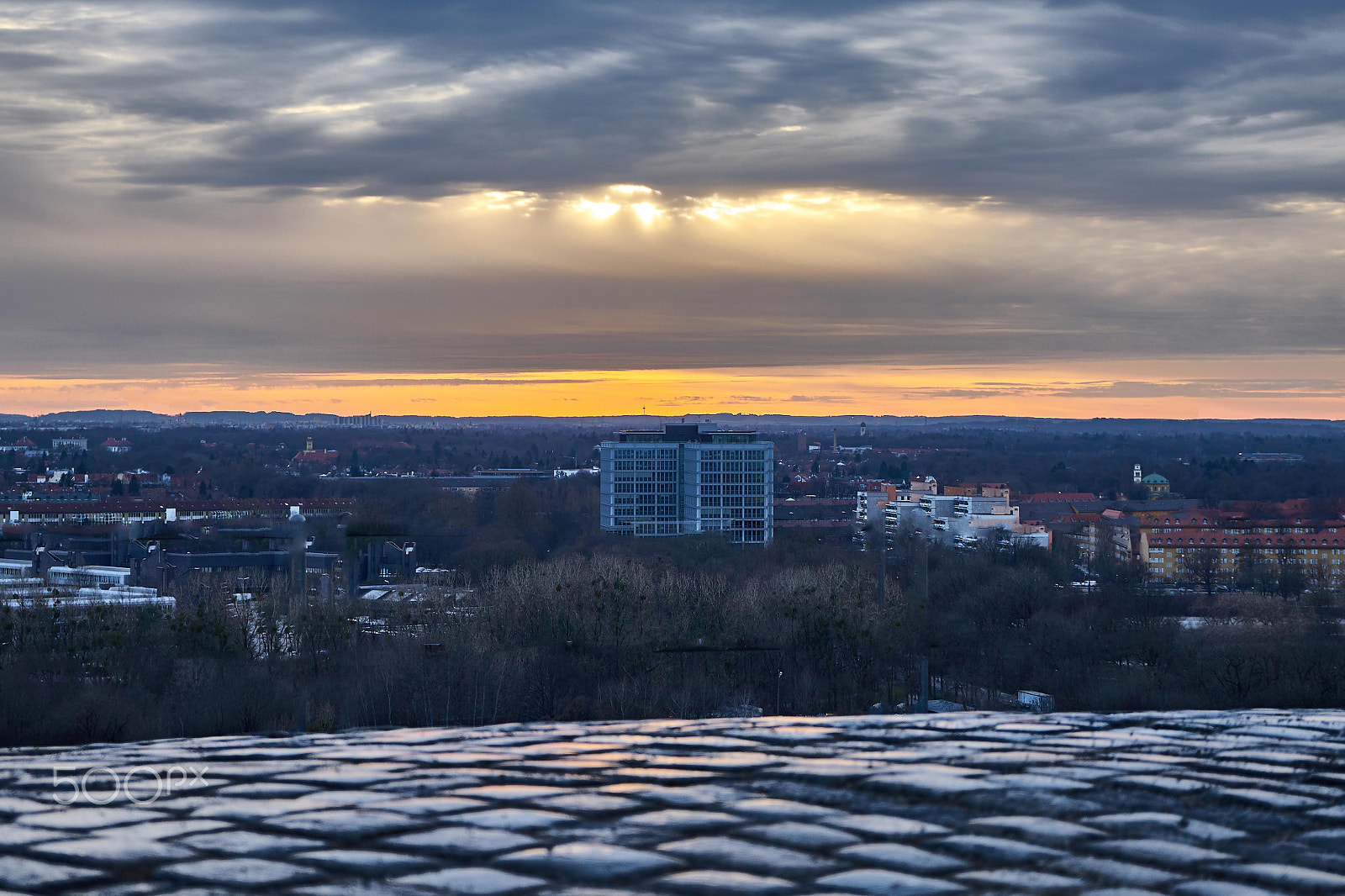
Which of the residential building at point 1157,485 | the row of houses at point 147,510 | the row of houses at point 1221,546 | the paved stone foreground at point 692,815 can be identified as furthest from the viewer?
the residential building at point 1157,485

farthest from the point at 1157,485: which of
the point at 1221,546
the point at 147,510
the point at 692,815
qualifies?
the point at 692,815

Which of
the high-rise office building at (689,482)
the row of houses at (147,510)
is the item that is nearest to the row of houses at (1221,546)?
the high-rise office building at (689,482)

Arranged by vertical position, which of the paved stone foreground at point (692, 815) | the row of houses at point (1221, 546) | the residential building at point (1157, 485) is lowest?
the row of houses at point (1221, 546)

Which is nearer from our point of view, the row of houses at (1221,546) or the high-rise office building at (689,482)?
the row of houses at (1221,546)

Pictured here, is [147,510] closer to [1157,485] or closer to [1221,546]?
[1221,546]

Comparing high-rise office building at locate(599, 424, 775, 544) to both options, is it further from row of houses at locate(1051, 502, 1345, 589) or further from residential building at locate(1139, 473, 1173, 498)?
row of houses at locate(1051, 502, 1345, 589)

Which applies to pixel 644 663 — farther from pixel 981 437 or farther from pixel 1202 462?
pixel 981 437

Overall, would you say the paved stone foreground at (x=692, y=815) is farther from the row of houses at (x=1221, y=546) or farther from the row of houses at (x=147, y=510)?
the row of houses at (x=1221, y=546)

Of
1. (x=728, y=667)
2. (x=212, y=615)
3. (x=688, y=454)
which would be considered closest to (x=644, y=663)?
(x=728, y=667)
